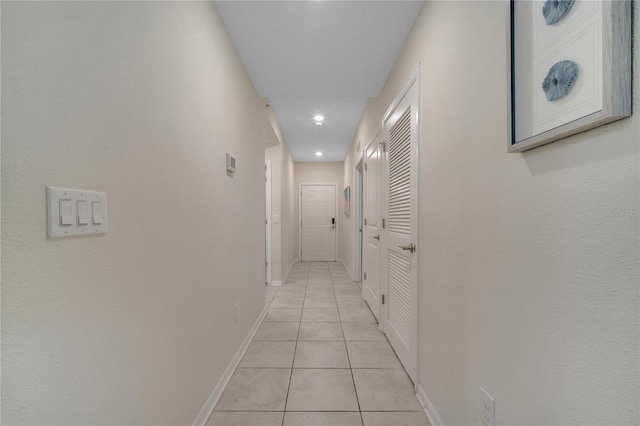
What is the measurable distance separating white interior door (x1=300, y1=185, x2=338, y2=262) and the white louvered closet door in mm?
4035

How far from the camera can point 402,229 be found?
203 centimetres

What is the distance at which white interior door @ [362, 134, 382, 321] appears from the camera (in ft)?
9.16

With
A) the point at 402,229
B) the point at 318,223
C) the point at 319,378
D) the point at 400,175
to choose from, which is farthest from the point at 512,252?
the point at 318,223

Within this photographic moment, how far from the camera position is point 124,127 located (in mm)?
858

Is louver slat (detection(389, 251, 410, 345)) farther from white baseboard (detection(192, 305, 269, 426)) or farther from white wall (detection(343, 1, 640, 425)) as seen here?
white baseboard (detection(192, 305, 269, 426))

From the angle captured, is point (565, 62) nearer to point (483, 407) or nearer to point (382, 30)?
point (483, 407)

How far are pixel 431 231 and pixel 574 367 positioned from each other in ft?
2.90

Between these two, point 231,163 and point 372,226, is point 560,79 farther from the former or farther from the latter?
point 372,226

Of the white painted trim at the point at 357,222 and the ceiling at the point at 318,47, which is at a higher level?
the ceiling at the point at 318,47

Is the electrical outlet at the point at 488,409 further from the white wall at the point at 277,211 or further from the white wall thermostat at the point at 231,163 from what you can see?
the white wall at the point at 277,211

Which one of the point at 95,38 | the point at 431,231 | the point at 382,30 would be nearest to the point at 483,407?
the point at 431,231

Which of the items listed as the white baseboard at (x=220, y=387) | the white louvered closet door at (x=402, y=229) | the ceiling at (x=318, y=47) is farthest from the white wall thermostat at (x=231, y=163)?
the white baseboard at (x=220, y=387)

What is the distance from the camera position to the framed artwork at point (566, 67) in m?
0.53

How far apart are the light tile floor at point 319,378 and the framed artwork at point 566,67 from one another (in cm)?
158
